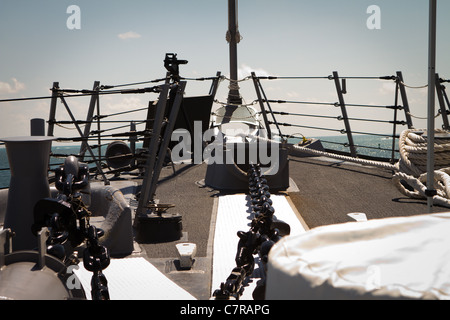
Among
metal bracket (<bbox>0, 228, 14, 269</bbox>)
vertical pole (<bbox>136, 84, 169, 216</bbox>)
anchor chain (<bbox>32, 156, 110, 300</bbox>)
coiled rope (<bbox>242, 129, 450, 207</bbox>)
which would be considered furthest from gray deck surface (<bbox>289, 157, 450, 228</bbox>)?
metal bracket (<bbox>0, 228, 14, 269</bbox>)

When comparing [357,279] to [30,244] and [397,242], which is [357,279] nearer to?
[397,242]

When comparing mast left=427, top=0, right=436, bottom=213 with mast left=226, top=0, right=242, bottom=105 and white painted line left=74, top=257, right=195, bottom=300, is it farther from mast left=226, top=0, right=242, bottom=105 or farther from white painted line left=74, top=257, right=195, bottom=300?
mast left=226, top=0, right=242, bottom=105

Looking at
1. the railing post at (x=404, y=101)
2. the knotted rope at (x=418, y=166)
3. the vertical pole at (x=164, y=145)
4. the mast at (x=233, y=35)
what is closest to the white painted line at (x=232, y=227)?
the vertical pole at (x=164, y=145)

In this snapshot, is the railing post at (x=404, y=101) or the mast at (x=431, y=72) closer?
the mast at (x=431, y=72)

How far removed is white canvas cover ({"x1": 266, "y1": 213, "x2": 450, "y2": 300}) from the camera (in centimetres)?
108

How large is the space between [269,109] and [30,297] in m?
6.40

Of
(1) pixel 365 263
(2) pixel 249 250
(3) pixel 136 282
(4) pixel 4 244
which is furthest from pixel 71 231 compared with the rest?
(1) pixel 365 263

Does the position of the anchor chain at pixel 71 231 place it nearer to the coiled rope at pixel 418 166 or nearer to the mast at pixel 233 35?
the coiled rope at pixel 418 166

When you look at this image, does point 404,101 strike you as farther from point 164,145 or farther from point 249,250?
point 249,250

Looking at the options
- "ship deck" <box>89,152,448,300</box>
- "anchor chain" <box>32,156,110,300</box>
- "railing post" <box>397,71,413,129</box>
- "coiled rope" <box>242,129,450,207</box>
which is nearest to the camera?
"anchor chain" <box>32,156,110,300</box>

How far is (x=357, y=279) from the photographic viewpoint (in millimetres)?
1113

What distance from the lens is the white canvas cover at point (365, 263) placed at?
1.08m

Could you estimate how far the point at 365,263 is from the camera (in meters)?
1.20
